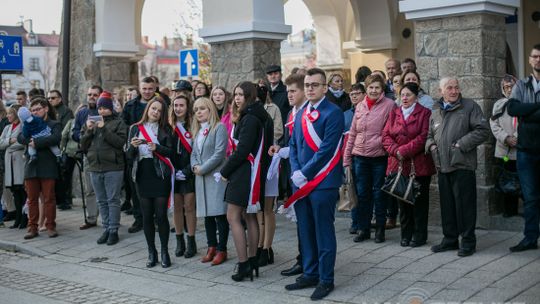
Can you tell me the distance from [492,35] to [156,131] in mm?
3947

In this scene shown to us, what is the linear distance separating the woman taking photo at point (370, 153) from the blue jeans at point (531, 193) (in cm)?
150

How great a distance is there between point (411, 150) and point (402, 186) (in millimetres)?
383

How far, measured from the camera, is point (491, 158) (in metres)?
8.66

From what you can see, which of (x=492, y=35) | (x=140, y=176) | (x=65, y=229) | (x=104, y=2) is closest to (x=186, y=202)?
(x=140, y=176)

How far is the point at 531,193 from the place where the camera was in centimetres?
761

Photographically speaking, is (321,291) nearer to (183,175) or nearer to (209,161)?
(209,161)

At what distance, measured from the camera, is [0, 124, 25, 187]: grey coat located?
444 inches

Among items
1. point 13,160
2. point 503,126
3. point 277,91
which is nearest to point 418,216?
point 503,126

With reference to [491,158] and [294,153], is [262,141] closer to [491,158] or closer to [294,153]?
[294,153]

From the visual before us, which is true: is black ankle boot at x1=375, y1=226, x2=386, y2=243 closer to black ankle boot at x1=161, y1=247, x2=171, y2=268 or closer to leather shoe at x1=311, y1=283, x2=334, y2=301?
leather shoe at x1=311, y1=283, x2=334, y2=301

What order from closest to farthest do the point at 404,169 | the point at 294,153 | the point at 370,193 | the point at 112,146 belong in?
the point at 294,153, the point at 404,169, the point at 370,193, the point at 112,146

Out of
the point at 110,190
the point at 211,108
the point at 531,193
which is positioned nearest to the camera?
the point at 531,193

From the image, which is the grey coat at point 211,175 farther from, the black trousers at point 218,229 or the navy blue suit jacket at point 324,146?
the navy blue suit jacket at point 324,146

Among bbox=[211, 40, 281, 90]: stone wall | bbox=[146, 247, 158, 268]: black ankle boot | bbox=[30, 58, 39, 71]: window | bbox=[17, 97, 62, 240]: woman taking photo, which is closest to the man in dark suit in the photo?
bbox=[146, 247, 158, 268]: black ankle boot
